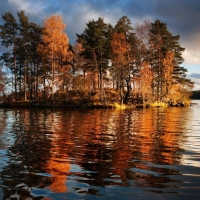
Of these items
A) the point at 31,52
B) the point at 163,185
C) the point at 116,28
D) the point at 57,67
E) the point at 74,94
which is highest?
the point at 116,28

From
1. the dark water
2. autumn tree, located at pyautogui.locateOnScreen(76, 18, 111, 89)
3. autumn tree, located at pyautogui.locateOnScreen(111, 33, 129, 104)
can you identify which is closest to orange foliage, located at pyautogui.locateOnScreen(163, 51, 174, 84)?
autumn tree, located at pyautogui.locateOnScreen(111, 33, 129, 104)

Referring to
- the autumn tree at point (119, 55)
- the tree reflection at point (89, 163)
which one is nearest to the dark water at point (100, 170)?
the tree reflection at point (89, 163)

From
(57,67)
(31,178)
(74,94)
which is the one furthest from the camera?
(74,94)

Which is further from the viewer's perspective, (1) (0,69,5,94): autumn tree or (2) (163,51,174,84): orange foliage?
(1) (0,69,5,94): autumn tree

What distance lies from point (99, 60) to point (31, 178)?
43880 millimetres

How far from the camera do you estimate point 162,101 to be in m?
51.2

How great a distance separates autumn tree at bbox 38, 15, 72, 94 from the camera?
4584cm

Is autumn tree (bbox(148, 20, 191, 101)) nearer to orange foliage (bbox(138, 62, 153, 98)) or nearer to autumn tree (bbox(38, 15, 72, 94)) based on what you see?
orange foliage (bbox(138, 62, 153, 98))

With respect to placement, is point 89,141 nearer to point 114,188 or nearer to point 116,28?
point 114,188

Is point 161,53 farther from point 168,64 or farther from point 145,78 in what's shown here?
point 145,78

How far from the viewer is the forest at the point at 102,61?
4616cm

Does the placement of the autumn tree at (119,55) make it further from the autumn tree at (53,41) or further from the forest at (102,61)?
the autumn tree at (53,41)

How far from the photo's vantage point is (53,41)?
46000 mm

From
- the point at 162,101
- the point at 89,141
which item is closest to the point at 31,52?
the point at 162,101
